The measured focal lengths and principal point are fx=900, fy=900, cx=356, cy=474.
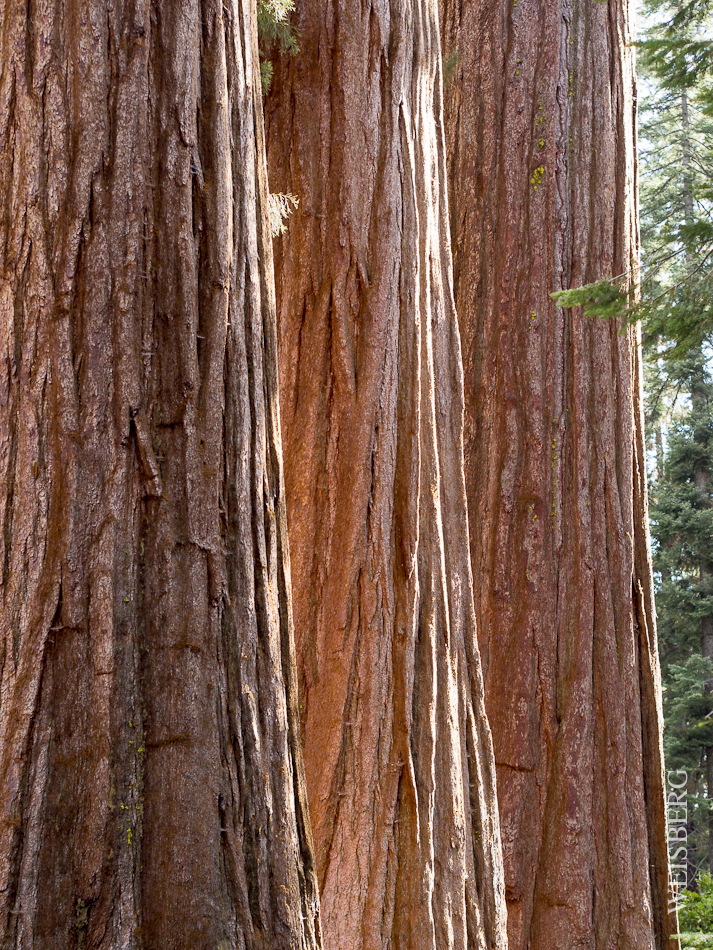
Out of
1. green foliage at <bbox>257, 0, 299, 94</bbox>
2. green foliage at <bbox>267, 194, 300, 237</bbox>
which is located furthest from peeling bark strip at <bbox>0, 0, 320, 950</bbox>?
green foliage at <bbox>257, 0, 299, 94</bbox>

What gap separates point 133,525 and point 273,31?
8.17ft

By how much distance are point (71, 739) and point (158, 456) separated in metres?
0.74

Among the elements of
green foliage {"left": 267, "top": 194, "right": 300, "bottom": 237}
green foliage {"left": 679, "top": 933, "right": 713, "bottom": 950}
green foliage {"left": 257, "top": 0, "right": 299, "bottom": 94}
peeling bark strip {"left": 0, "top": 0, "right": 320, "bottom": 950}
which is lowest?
green foliage {"left": 679, "top": 933, "right": 713, "bottom": 950}

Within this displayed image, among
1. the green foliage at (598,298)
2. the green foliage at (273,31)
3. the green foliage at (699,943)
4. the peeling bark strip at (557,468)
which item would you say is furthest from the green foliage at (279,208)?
the green foliage at (699,943)

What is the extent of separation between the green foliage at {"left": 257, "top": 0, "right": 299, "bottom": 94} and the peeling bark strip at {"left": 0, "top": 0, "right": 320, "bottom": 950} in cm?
110

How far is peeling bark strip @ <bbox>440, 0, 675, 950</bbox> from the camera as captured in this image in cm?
485

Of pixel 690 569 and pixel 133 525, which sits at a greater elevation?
pixel 690 569

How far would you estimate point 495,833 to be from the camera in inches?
147

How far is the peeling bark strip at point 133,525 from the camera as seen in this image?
219cm

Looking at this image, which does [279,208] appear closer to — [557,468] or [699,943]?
[557,468]

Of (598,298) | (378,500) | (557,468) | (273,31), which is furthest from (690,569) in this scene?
(273,31)

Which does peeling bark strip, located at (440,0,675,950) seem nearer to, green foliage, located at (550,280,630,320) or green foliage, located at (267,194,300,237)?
green foliage, located at (550,280,630,320)

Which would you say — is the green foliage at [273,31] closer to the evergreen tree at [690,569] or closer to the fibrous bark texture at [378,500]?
the fibrous bark texture at [378,500]

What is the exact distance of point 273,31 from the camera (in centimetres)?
380
